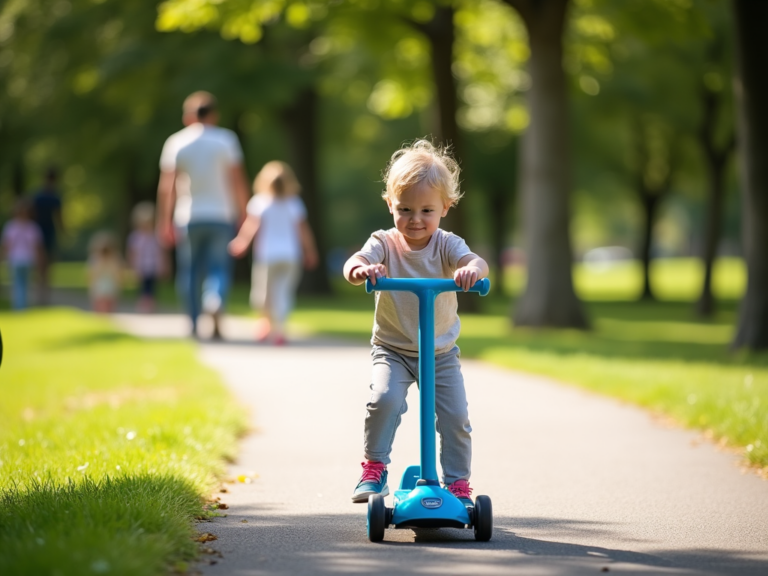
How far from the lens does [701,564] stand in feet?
14.1

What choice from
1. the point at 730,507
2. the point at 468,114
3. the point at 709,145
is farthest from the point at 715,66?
the point at 730,507

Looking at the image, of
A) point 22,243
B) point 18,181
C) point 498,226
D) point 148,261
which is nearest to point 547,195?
point 148,261

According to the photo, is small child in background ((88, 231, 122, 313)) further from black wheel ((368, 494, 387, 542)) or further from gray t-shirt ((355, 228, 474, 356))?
black wheel ((368, 494, 387, 542))

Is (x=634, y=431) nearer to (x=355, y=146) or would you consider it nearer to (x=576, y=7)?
(x=576, y=7)

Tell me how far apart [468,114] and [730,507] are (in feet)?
96.6

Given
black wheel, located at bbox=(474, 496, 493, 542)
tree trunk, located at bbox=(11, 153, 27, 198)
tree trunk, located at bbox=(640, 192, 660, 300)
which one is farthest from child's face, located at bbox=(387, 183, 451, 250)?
tree trunk, located at bbox=(640, 192, 660, 300)

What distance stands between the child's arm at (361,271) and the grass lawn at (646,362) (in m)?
2.94

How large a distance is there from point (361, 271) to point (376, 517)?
3.31 ft

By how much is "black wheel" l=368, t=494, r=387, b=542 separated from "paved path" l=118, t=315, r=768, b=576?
0.18 feet

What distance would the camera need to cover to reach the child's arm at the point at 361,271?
453 centimetres

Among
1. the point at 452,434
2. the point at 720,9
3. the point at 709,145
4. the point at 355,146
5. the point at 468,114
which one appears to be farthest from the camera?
the point at 355,146

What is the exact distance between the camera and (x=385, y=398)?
16.3 ft

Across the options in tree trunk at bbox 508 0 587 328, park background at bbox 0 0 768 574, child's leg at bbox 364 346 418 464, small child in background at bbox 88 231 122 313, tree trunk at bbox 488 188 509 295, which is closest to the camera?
child's leg at bbox 364 346 418 464

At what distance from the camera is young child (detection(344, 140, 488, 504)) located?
4883 mm
